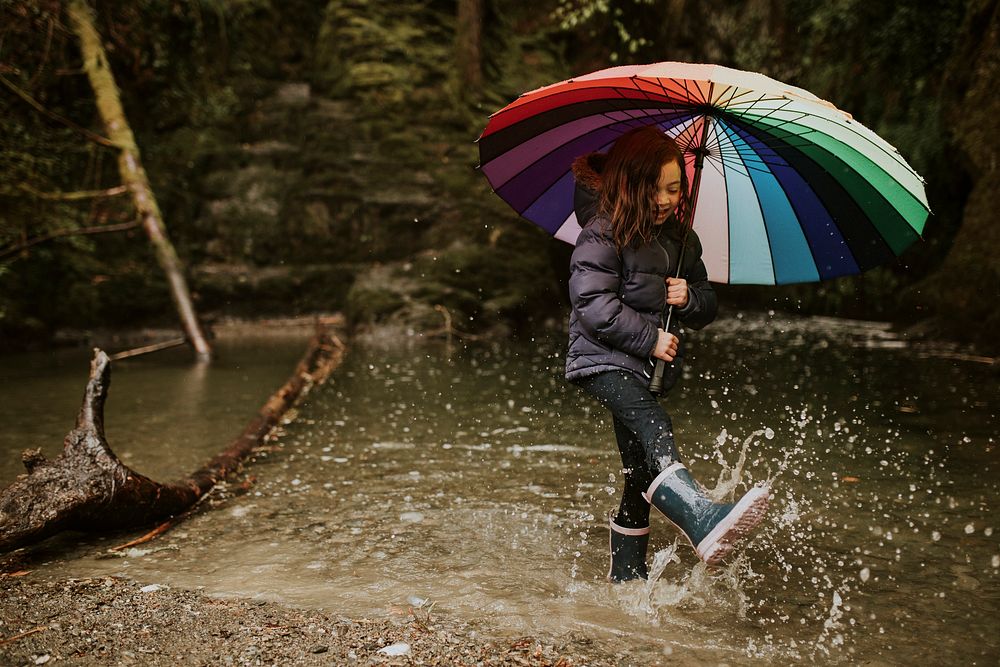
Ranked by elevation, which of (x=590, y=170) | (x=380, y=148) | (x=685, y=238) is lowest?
(x=685, y=238)

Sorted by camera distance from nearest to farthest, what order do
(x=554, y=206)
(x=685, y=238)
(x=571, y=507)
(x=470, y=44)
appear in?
1. (x=685, y=238)
2. (x=554, y=206)
3. (x=571, y=507)
4. (x=470, y=44)

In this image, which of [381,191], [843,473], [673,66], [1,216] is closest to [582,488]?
[843,473]

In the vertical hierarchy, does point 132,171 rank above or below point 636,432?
above

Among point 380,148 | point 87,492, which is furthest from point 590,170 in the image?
point 380,148

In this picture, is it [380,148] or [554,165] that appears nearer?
[554,165]

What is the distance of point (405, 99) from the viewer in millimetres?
16953

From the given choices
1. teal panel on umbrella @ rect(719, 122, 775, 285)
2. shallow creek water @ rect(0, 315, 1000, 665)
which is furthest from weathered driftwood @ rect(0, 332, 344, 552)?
teal panel on umbrella @ rect(719, 122, 775, 285)

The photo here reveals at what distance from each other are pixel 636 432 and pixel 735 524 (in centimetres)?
58

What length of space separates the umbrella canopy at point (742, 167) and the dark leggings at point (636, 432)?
0.74 metres

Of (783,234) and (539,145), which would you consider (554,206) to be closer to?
(539,145)

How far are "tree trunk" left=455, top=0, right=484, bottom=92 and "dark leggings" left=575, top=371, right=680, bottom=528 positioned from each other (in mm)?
14419

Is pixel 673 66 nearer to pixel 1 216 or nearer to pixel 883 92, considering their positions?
pixel 1 216

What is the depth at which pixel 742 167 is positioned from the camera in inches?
162

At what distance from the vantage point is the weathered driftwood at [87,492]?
3889 millimetres
